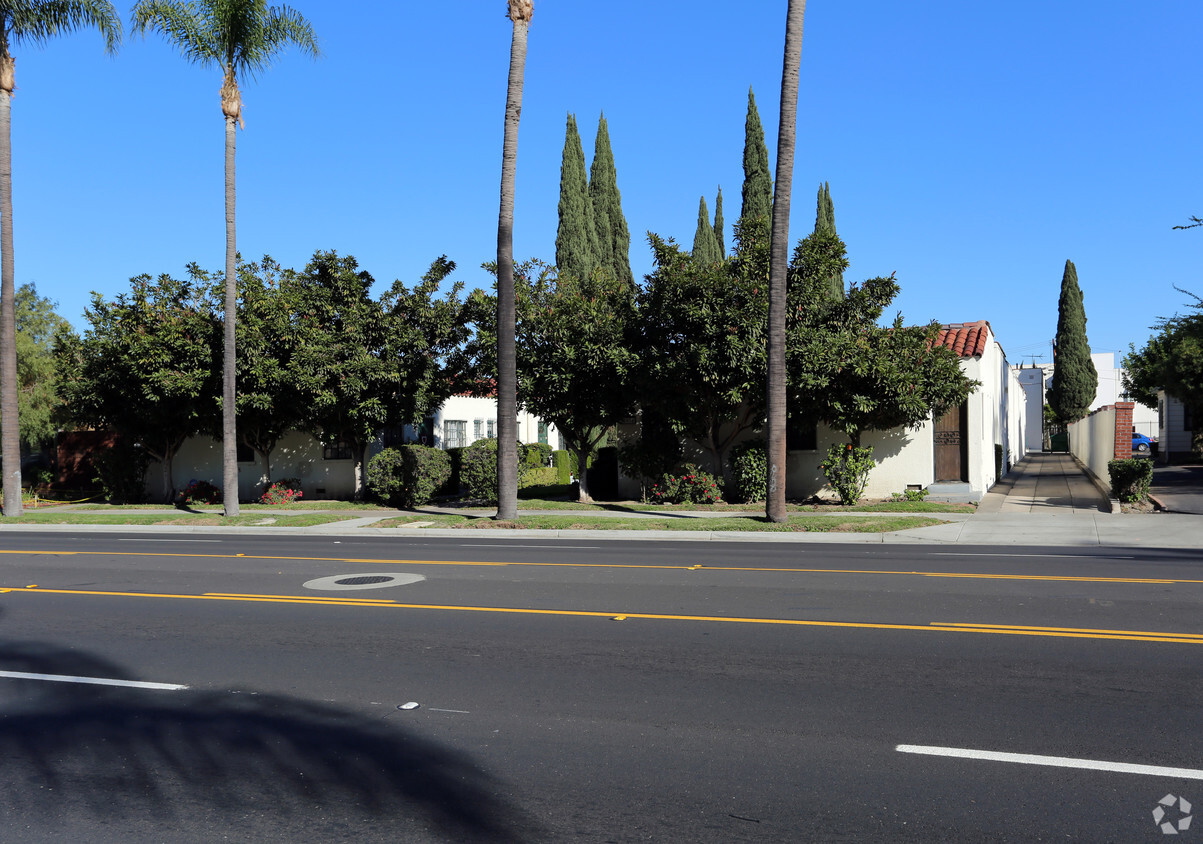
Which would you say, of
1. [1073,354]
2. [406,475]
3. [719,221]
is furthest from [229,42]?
[1073,354]

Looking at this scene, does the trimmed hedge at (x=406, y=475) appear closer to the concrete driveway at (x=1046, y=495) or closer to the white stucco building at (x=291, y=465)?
the white stucco building at (x=291, y=465)

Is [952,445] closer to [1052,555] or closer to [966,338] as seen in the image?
[966,338]

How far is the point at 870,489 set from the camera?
23156mm

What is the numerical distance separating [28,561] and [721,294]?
14.3 m

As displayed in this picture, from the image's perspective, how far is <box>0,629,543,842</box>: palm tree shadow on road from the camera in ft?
14.8

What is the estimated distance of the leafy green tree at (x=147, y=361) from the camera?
81.4 ft

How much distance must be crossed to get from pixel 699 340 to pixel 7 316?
722 inches

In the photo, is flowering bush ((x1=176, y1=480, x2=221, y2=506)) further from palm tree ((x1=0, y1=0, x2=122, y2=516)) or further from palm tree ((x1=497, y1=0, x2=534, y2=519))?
palm tree ((x1=497, y1=0, x2=534, y2=519))

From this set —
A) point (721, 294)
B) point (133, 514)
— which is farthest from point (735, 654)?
point (133, 514)

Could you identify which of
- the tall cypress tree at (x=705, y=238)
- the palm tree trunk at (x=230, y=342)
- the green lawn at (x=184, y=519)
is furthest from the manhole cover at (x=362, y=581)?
the tall cypress tree at (x=705, y=238)

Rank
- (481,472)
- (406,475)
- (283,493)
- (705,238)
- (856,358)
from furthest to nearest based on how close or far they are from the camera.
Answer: (705,238), (283,493), (406,475), (481,472), (856,358)

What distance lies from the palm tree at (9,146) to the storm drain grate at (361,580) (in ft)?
57.5

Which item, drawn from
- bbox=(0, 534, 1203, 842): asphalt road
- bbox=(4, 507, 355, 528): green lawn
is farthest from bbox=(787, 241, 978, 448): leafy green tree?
bbox=(4, 507, 355, 528): green lawn

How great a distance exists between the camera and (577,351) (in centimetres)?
2242
